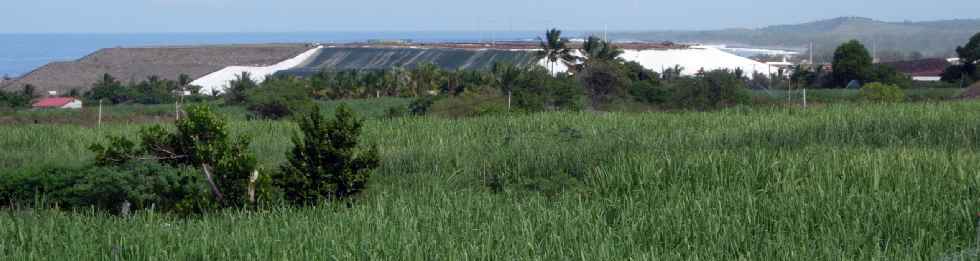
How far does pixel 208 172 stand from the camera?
10766 millimetres

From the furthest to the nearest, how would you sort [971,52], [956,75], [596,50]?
1. [956,75]
2. [596,50]
3. [971,52]

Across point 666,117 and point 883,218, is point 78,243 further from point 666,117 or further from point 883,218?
point 666,117

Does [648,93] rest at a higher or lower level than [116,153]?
lower

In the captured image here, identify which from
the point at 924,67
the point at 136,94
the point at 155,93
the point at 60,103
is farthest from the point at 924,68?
the point at 60,103

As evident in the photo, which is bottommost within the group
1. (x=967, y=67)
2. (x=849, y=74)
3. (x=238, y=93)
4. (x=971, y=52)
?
(x=238, y=93)

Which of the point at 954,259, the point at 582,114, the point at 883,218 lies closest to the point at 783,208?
the point at 883,218

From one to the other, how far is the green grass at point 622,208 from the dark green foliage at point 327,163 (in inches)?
11.7

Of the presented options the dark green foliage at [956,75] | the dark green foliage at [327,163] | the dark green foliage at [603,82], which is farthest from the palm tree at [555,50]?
the dark green foliage at [327,163]

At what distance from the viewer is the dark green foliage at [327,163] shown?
11.1 m

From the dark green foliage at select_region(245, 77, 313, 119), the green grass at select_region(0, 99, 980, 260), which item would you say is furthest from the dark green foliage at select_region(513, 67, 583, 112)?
the green grass at select_region(0, 99, 980, 260)

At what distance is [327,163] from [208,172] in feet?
3.94

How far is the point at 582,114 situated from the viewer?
20.4 meters

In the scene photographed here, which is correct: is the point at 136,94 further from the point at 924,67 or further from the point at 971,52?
the point at 924,67

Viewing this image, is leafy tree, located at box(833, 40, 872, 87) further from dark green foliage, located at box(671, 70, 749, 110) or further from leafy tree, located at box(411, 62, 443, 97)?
dark green foliage, located at box(671, 70, 749, 110)
